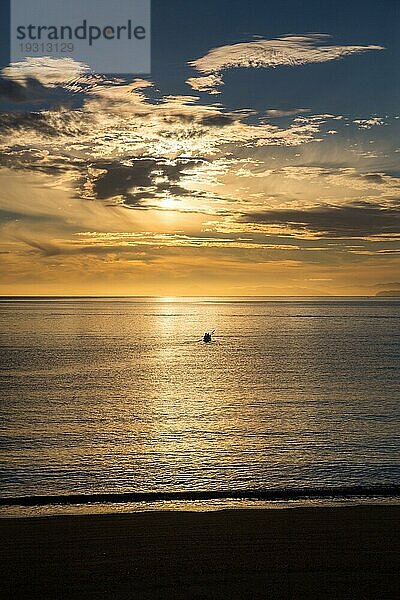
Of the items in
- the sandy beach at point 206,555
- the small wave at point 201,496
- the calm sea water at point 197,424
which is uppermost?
the sandy beach at point 206,555

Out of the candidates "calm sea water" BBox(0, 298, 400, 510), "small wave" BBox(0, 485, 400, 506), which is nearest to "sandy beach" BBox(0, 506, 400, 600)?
"small wave" BBox(0, 485, 400, 506)

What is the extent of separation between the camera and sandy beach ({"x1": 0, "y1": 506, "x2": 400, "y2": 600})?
10695 mm

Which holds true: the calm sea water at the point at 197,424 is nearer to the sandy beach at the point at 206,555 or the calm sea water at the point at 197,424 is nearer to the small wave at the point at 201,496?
the small wave at the point at 201,496

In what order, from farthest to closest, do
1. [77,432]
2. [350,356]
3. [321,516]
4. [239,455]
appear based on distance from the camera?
[350,356], [77,432], [239,455], [321,516]

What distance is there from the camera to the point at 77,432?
119 ft

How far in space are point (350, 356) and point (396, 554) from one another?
80.8 meters

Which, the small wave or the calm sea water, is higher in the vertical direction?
the small wave

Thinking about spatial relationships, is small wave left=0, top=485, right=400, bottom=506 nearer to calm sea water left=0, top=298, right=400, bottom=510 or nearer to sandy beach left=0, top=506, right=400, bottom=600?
calm sea water left=0, top=298, right=400, bottom=510

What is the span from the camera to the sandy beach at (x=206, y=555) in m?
10.7

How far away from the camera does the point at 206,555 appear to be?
1252 cm

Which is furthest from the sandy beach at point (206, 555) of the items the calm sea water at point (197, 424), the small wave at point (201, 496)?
the calm sea water at point (197, 424)

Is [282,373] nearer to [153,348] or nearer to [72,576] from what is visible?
[153,348]

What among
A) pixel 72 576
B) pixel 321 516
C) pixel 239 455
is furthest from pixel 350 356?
pixel 72 576

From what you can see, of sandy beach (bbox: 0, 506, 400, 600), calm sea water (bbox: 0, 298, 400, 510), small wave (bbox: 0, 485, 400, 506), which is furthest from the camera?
calm sea water (bbox: 0, 298, 400, 510)
